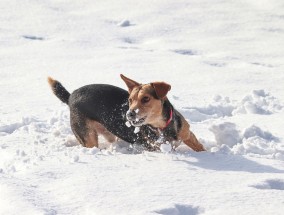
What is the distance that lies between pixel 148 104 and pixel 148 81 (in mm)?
3357

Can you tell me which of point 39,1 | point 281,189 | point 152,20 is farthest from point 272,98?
point 39,1

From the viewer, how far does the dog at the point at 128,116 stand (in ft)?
17.3

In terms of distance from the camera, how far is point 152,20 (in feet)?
41.2

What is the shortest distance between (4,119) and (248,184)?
3.71 m

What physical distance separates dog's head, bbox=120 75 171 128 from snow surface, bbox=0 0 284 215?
0.33 meters

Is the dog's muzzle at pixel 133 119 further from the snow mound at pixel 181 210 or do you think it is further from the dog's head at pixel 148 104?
the snow mound at pixel 181 210

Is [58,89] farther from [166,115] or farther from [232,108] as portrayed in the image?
[232,108]

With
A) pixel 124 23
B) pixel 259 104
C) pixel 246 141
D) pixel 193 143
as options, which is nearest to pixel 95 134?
pixel 193 143

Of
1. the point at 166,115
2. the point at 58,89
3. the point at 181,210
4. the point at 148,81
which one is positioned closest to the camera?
the point at 181,210

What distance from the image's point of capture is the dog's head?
521 centimetres

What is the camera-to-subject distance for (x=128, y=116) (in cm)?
514

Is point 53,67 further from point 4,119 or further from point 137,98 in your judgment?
point 137,98

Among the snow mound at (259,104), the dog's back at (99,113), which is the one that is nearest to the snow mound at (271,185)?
the dog's back at (99,113)

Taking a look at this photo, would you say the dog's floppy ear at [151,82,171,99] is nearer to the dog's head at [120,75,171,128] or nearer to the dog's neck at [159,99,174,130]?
the dog's head at [120,75,171,128]
